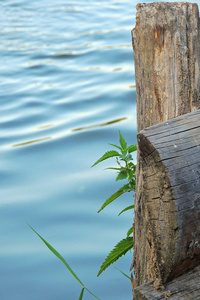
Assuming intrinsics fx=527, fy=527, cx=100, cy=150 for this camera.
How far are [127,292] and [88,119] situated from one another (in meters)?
3.47

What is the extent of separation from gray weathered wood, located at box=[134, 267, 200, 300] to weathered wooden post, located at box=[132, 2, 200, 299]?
0.05 ft

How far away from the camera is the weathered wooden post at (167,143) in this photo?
62.8 inches

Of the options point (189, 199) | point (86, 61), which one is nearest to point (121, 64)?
point (86, 61)

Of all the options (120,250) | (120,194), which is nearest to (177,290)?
(120,250)

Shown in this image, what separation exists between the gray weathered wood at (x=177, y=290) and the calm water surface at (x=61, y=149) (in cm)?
163

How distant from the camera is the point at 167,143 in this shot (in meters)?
1.59

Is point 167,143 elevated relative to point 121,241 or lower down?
elevated

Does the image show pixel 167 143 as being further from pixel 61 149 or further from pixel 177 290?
pixel 61 149

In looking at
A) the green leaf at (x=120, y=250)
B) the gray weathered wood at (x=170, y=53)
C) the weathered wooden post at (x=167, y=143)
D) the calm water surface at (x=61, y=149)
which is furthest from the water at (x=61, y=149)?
the gray weathered wood at (x=170, y=53)

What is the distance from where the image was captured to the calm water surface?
3568 mm

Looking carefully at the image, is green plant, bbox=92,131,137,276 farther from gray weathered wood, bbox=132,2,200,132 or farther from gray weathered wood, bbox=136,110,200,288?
gray weathered wood, bbox=136,110,200,288

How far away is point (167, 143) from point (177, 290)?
466mm

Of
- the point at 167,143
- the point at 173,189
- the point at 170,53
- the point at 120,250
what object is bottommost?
the point at 120,250

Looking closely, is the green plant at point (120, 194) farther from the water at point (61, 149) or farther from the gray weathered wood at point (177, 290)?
the water at point (61, 149)
